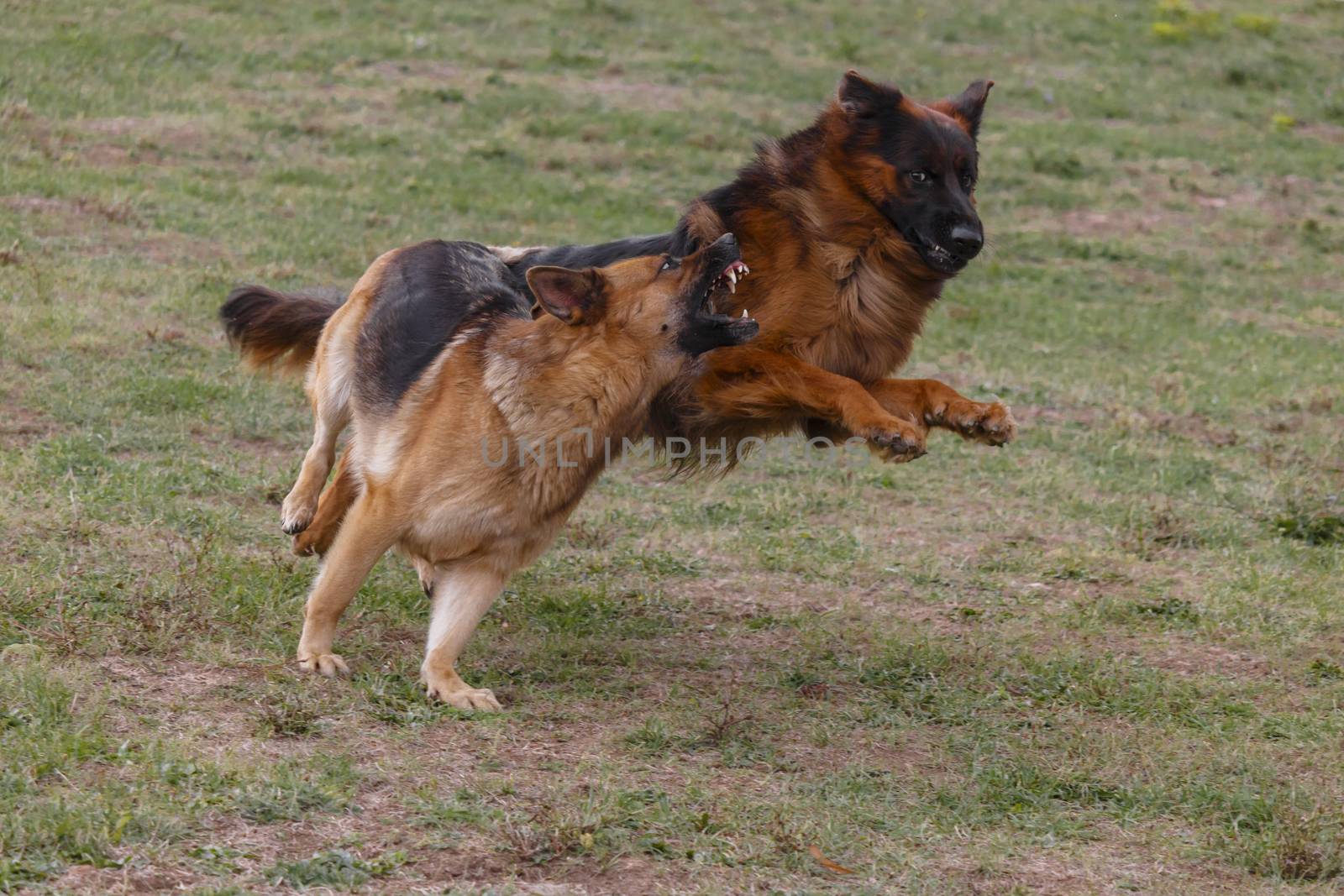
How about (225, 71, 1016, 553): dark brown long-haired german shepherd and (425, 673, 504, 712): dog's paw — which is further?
(225, 71, 1016, 553): dark brown long-haired german shepherd

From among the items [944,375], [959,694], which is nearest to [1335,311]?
[944,375]

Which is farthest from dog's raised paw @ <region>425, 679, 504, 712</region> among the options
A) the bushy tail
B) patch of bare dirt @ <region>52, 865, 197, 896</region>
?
the bushy tail

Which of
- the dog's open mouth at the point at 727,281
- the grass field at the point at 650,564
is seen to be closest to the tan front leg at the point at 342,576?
the grass field at the point at 650,564

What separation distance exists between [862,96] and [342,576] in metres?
2.91

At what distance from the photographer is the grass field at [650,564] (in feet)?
14.9

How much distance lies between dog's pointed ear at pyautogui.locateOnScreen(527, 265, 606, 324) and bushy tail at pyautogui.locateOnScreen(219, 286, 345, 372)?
2208 millimetres

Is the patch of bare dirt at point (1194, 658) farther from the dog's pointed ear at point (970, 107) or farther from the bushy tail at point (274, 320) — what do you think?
the bushy tail at point (274, 320)

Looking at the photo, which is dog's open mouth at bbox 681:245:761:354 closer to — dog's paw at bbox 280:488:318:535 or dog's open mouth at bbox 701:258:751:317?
dog's open mouth at bbox 701:258:751:317

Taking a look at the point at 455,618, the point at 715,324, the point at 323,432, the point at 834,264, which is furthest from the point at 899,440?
the point at 323,432

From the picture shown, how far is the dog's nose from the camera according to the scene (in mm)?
6125

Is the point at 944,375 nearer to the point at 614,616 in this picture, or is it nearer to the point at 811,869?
the point at 614,616

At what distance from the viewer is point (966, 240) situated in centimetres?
613

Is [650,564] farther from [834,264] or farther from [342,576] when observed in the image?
[342,576]

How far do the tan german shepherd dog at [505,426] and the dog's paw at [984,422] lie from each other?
978mm
